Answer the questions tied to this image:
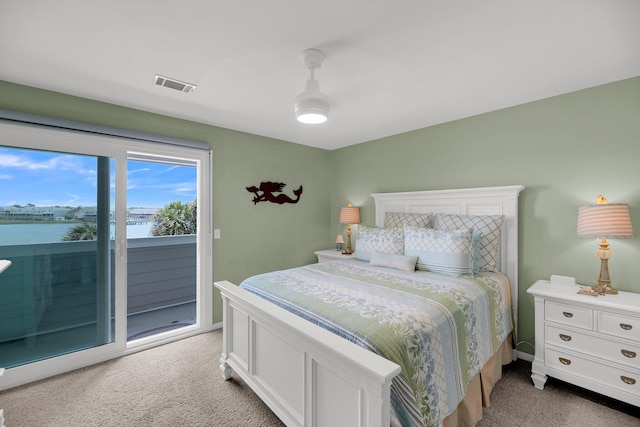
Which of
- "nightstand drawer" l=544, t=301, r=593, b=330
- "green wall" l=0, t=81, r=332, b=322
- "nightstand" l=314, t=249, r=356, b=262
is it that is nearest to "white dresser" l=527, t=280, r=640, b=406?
"nightstand drawer" l=544, t=301, r=593, b=330

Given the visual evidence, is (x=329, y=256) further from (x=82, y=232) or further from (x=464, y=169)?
(x=82, y=232)

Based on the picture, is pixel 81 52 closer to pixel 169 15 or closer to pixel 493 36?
pixel 169 15

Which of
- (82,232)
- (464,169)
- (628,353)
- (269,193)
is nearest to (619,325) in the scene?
(628,353)

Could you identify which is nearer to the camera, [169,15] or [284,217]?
[169,15]

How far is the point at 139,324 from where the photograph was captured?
3.50 metres

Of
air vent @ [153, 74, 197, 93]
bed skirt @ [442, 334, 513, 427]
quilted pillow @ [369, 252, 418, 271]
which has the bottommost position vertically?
bed skirt @ [442, 334, 513, 427]

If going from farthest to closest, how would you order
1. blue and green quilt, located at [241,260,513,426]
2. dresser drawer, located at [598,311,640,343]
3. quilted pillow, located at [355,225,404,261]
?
quilted pillow, located at [355,225,404,261] < dresser drawer, located at [598,311,640,343] < blue and green quilt, located at [241,260,513,426]

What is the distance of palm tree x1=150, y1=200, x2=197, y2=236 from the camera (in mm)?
4246

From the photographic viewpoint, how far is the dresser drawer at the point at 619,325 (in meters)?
1.81

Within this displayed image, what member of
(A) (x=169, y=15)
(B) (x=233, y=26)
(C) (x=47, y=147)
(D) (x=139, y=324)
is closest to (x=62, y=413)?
(D) (x=139, y=324)

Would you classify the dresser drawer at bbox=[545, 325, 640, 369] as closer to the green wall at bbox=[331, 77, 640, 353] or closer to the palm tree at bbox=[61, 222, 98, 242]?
the green wall at bbox=[331, 77, 640, 353]

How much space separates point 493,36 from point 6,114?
3.45 meters

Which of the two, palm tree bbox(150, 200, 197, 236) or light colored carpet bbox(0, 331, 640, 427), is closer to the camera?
light colored carpet bbox(0, 331, 640, 427)

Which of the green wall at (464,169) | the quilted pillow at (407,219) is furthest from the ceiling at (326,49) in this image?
the quilted pillow at (407,219)
